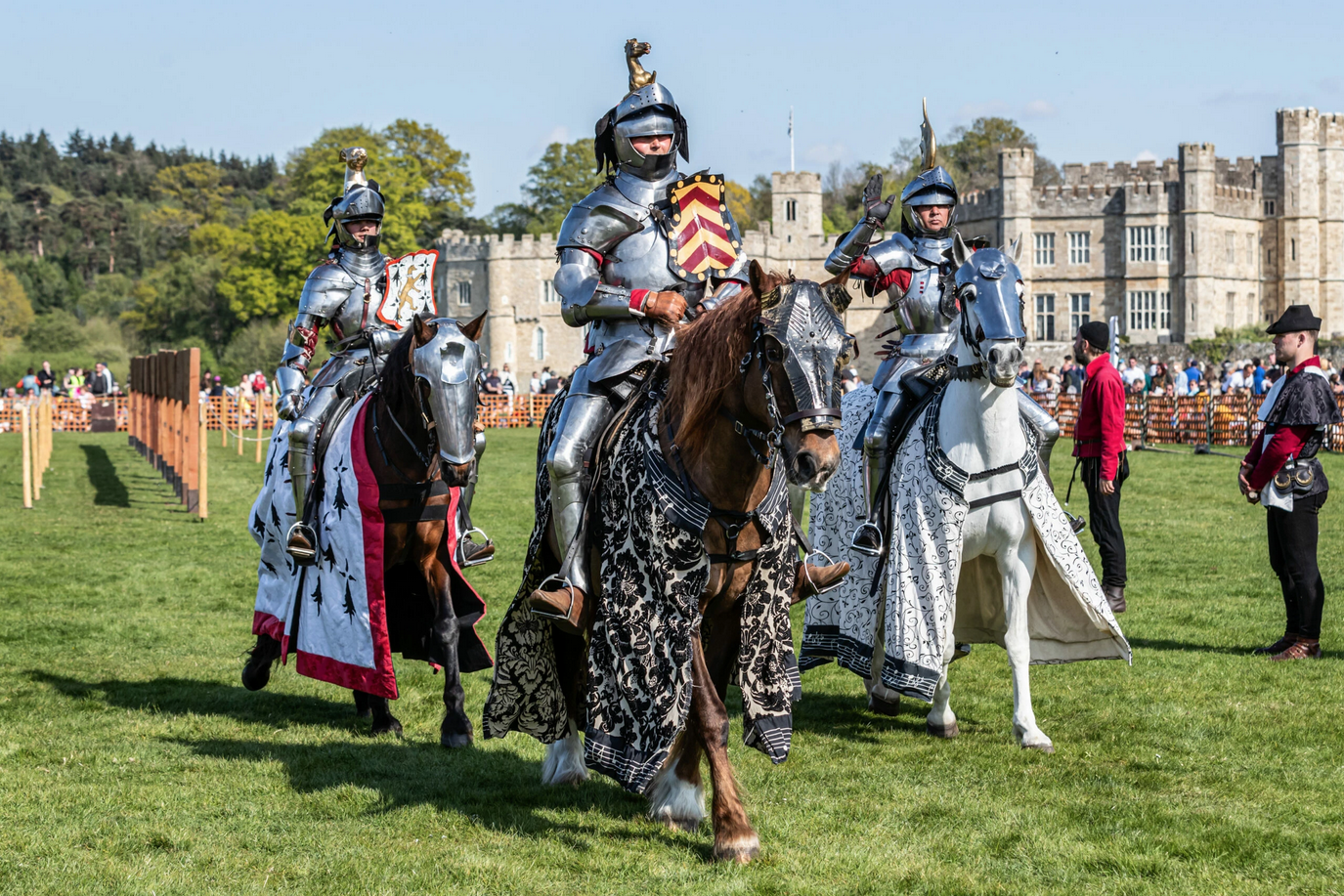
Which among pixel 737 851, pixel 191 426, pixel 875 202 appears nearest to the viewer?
pixel 737 851

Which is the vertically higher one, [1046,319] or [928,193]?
[1046,319]

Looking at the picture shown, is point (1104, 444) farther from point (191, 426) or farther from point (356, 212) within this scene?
point (191, 426)

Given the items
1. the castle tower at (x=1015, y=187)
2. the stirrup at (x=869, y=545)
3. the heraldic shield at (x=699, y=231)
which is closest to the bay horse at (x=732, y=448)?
the heraldic shield at (x=699, y=231)

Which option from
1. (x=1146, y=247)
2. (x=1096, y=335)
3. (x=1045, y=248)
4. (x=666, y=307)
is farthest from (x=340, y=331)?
(x=1045, y=248)

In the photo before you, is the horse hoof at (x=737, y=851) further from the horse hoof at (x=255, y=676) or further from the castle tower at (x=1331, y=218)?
the castle tower at (x=1331, y=218)

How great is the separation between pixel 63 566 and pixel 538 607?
10503 mm

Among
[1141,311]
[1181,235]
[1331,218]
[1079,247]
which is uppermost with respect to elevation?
[1331,218]

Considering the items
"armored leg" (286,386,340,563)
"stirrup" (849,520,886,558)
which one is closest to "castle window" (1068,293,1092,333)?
"stirrup" (849,520,886,558)

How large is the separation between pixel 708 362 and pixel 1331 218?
83.6 metres

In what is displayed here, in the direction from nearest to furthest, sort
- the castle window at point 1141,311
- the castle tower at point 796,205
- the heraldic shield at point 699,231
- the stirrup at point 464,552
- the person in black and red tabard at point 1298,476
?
the heraldic shield at point 699,231
the stirrup at point 464,552
the person in black and red tabard at point 1298,476
the castle window at point 1141,311
the castle tower at point 796,205

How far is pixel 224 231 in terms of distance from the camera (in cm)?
9275

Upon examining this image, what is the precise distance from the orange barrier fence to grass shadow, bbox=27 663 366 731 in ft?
30.5

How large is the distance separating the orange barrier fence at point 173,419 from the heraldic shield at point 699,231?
13.0 m

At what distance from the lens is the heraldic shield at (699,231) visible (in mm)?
6156
